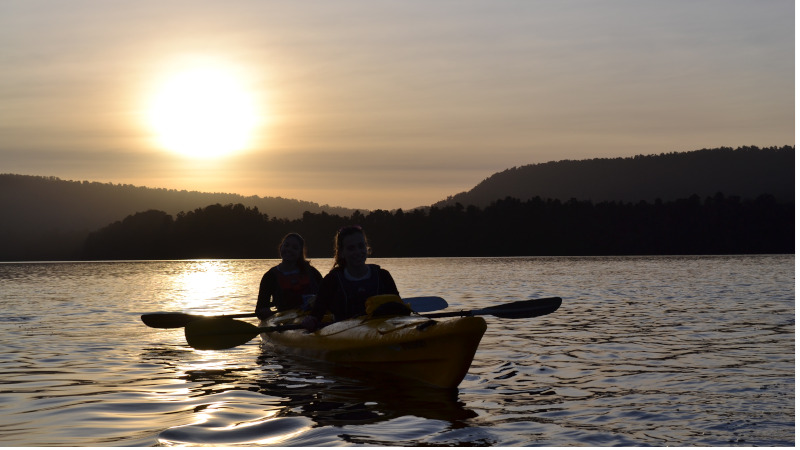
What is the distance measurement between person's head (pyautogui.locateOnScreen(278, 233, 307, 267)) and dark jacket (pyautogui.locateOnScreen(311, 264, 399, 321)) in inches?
104

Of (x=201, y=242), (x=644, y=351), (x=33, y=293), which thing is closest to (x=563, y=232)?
(x=201, y=242)

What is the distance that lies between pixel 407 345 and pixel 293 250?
171 inches

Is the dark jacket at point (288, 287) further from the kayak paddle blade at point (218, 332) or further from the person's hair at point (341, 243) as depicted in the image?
the person's hair at point (341, 243)

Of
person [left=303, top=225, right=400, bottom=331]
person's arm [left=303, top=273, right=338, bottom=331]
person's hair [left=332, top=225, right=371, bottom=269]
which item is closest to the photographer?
person's hair [left=332, top=225, right=371, bottom=269]

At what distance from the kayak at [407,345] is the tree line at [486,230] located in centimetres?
9708

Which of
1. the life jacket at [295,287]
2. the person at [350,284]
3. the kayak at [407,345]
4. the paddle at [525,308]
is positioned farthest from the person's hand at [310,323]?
the life jacket at [295,287]

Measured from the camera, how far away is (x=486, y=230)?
11012 cm

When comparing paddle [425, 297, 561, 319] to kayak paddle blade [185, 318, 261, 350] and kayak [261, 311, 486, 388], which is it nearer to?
kayak [261, 311, 486, 388]

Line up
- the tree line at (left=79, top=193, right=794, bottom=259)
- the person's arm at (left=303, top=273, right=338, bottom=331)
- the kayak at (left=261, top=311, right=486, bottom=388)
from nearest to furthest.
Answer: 1. the kayak at (left=261, top=311, right=486, bottom=388)
2. the person's arm at (left=303, top=273, right=338, bottom=331)
3. the tree line at (left=79, top=193, right=794, bottom=259)

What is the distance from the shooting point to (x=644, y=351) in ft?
40.0

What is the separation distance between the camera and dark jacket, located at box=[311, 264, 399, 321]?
10578 millimetres

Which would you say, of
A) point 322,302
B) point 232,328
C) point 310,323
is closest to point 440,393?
point 322,302

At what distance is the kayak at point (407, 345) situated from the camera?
8.79 metres

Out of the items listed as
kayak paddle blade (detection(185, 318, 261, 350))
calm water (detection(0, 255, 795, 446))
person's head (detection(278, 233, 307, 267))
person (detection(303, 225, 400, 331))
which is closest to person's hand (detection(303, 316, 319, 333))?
person (detection(303, 225, 400, 331))
